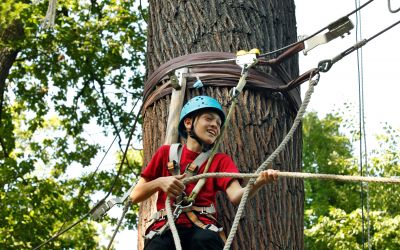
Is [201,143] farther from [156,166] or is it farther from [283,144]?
[283,144]

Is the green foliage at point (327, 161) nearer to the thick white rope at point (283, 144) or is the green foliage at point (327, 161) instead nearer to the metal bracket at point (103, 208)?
the metal bracket at point (103, 208)

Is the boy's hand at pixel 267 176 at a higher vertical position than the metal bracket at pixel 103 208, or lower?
higher

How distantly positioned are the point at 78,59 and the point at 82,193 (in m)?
2.07

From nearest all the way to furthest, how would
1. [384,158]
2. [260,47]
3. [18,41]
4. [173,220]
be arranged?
[173,220]
[260,47]
[18,41]
[384,158]

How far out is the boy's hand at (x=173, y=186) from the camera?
3.29m

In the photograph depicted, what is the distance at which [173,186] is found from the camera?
10.8 feet

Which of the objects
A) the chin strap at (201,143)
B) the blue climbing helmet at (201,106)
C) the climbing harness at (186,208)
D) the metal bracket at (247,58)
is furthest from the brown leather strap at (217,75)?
the climbing harness at (186,208)

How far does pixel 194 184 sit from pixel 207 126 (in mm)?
306

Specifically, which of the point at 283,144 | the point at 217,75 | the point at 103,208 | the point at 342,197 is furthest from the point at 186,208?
the point at 342,197

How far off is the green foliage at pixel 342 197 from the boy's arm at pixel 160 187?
24.8 feet

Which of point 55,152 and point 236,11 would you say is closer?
point 236,11

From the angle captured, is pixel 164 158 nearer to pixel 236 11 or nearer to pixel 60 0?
pixel 236 11

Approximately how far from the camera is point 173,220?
3.25 metres

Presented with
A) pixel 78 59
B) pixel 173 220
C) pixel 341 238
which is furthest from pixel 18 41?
pixel 173 220
